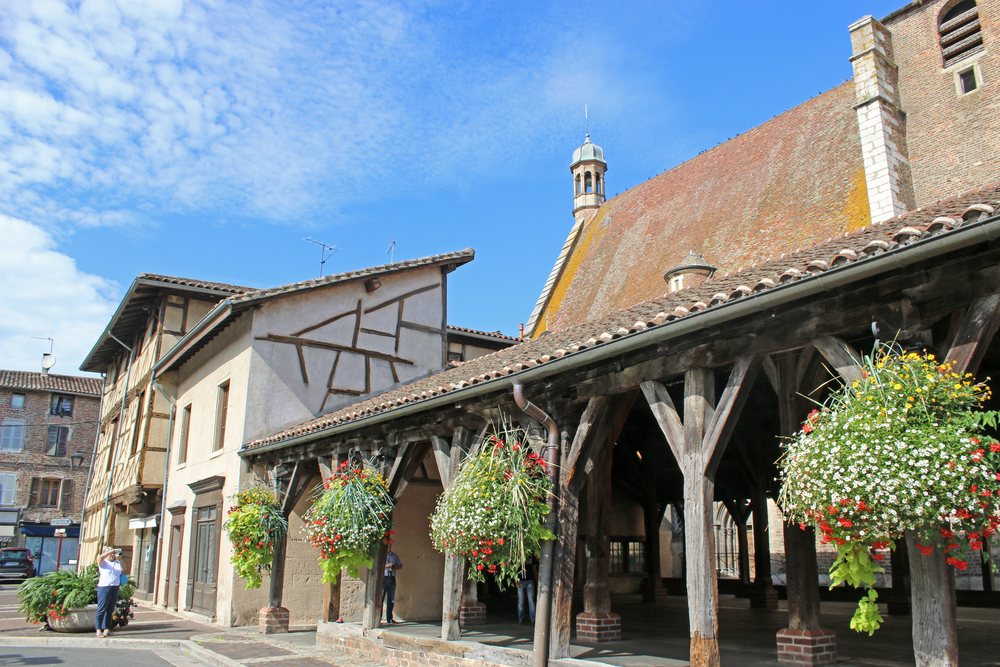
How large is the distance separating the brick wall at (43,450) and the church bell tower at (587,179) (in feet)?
79.2

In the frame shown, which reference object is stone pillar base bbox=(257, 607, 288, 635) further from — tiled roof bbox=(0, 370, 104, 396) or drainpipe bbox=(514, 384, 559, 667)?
tiled roof bbox=(0, 370, 104, 396)

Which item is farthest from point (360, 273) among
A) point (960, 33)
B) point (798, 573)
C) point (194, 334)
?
point (960, 33)

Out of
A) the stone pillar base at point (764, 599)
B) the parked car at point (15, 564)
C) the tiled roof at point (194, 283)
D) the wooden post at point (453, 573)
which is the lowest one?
the parked car at point (15, 564)

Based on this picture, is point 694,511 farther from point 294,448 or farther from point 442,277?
point 442,277

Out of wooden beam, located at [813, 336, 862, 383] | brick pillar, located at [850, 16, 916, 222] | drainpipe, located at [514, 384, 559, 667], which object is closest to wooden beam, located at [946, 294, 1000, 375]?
wooden beam, located at [813, 336, 862, 383]

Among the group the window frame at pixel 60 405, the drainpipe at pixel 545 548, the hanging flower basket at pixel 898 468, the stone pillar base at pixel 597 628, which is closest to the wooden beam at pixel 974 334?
the hanging flower basket at pixel 898 468

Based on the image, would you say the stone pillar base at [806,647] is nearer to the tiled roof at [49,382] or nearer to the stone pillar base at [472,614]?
the stone pillar base at [472,614]

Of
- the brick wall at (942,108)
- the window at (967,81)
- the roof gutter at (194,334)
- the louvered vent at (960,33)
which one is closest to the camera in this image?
the roof gutter at (194,334)

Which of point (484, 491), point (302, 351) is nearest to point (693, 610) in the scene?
point (484, 491)

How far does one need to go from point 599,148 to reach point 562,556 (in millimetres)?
26262

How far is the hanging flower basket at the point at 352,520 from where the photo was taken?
873 cm

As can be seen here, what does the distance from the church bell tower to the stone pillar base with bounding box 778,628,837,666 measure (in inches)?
928

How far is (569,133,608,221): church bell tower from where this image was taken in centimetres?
2925

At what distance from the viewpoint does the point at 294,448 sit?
11.4 meters
